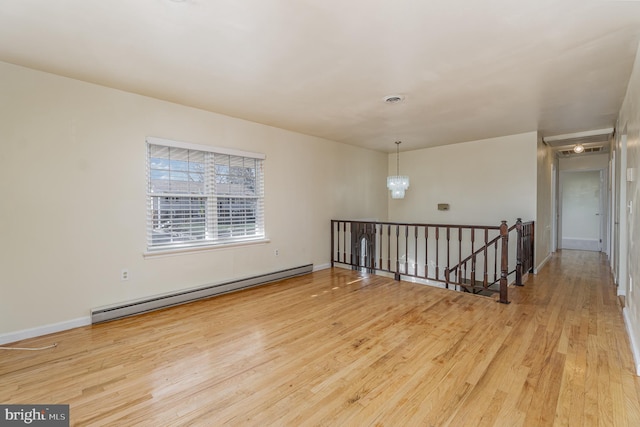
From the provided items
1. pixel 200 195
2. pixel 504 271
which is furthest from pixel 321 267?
pixel 504 271

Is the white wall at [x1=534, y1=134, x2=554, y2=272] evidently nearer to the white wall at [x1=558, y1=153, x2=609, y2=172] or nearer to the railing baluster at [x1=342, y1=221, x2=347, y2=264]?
the white wall at [x1=558, y1=153, x2=609, y2=172]

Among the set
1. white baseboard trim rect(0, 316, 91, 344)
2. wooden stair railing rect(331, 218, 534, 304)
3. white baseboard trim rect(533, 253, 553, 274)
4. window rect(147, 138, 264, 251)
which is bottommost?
white baseboard trim rect(0, 316, 91, 344)

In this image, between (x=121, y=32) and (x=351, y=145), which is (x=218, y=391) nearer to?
(x=121, y=32)

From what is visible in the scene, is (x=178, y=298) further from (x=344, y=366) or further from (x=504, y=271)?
(x=504, y=271)

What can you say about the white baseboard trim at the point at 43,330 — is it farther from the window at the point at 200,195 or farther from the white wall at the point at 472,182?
the white wall at the point at 472,182

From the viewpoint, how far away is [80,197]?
306 cm

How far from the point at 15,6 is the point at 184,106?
189cm

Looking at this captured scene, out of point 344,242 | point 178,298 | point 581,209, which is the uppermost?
point 581,209

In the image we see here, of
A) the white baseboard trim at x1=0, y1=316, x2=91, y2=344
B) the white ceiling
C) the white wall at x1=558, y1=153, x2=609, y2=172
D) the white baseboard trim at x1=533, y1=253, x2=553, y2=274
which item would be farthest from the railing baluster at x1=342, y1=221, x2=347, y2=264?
the white wall at x1=558, y1=153, x2=609, y2=172

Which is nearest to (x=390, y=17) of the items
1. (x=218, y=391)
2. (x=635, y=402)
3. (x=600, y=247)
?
(x=218, y=391)

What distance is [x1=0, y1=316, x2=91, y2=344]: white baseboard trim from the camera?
270 cm

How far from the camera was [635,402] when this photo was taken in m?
1.85

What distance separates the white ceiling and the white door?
228 inches

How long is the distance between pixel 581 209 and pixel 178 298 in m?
10.3
